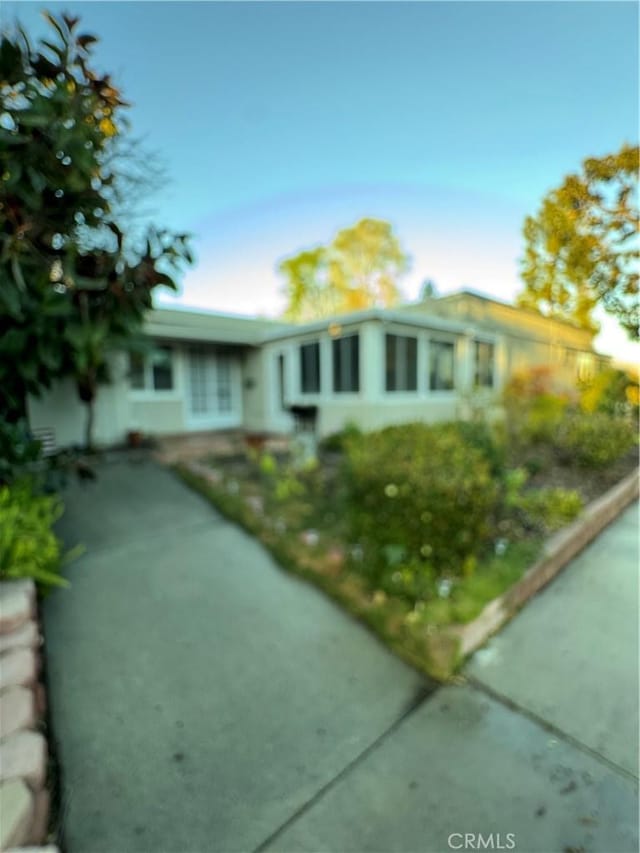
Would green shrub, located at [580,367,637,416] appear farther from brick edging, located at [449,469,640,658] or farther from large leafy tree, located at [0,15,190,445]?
large leafy tree, located at [0,15,190,445]

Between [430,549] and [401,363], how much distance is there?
215 inches

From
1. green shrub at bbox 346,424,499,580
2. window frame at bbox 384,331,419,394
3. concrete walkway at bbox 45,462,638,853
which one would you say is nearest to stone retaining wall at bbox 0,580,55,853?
concrete walkway at bbox 45,462,638,853

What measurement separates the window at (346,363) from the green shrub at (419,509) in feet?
14.8

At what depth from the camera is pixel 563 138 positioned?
1.33m

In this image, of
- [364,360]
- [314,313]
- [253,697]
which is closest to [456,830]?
[253,697]

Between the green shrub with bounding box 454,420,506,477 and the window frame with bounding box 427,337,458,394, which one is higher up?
the window frame with bounding box 427,337,458,394

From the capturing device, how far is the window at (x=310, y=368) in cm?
820

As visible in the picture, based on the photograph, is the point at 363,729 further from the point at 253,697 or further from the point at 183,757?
the point at 183,757

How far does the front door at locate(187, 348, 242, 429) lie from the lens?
893cm

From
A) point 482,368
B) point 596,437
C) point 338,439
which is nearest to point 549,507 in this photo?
point 596,437

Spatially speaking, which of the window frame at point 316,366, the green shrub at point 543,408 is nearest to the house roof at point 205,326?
the window frame at point 316,366

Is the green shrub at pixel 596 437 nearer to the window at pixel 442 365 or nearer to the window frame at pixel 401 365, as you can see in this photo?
the window frame at pixel 401 365

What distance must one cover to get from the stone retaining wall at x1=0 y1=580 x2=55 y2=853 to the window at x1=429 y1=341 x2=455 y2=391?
7519mm

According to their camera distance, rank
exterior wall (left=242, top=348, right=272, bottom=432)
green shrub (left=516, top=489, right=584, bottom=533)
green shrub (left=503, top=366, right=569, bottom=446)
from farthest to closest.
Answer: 1. exterior wall (left=242, top=348, right=272, bottom=432)
2. green shrub (left=516, top=489, right=584, bottom=533)
3. green shrub (left=503, top=366, right=569, bottom=446)
